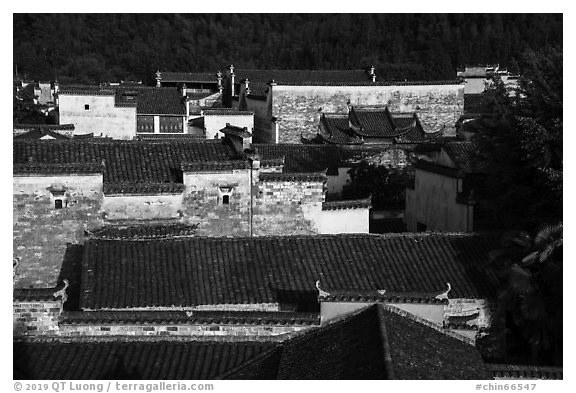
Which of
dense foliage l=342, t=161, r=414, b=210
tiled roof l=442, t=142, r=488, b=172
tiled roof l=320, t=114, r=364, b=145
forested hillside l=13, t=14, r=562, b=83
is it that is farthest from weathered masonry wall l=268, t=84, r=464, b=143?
forested hillside l=13, t=14, r=562, b=83

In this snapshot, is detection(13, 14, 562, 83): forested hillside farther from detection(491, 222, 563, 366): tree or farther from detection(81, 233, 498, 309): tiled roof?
detection(491, 222, 563, 366): tree

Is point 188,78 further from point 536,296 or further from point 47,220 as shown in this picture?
point 536,296

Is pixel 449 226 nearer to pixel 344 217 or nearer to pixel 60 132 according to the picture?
pixel 344 217

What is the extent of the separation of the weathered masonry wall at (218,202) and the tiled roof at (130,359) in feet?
25.6

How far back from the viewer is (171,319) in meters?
13.8

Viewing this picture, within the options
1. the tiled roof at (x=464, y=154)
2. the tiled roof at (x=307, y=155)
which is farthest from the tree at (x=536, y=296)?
the tiled roof at (x=307, y=155)

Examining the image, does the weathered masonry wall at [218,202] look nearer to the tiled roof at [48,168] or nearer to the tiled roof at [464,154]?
the tiled roof at [48,168]

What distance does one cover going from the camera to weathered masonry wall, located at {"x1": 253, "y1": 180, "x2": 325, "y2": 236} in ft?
70.2

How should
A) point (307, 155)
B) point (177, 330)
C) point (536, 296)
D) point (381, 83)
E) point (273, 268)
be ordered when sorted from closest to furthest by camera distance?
point (177, 330) < point (536, 296) < point (273, 268) < point (307, 155) < point (381, 83)

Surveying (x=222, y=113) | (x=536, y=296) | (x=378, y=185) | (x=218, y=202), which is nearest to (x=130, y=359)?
(x=536, y=296)

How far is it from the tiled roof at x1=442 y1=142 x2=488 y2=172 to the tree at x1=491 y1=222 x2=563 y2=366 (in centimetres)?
619

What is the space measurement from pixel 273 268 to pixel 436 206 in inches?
317

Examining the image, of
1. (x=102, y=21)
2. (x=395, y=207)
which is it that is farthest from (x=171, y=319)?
(x=102, y=21)

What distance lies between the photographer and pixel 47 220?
65.0 feet
